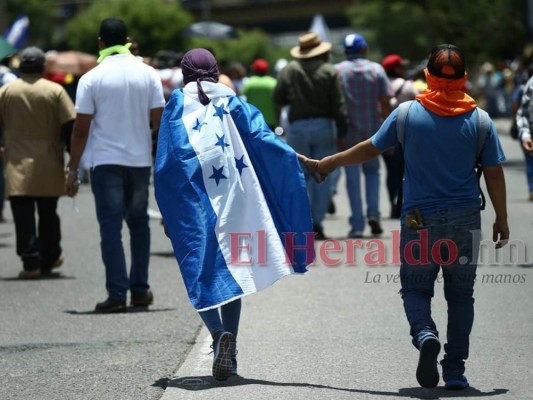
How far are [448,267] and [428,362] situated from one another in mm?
540

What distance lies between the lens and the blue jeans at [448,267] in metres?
6.84

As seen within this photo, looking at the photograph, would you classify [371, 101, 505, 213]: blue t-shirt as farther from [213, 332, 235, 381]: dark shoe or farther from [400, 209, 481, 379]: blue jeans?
[213, 332, 235, 381]: dark shoe

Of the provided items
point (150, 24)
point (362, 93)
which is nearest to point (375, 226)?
point (362, 93)

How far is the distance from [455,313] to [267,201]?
112 cm

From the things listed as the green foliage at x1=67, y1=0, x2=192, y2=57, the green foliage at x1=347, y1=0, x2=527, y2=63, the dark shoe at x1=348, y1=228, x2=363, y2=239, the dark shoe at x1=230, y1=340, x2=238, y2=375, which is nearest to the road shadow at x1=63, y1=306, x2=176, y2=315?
the dark shoe at x1=230, y1=340, x2=238, y2=375

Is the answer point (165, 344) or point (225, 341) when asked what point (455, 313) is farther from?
point (165, 344)

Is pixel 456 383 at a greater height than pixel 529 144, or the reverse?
pixel 529 144

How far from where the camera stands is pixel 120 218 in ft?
31.8

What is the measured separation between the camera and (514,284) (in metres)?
10.6

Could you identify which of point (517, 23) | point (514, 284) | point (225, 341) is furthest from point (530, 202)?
point (517, 23)

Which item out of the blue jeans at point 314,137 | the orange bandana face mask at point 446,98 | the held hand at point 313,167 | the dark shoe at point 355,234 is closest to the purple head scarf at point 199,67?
the held hand at point 313,167

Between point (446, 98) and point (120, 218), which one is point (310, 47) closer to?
point (120, 218)

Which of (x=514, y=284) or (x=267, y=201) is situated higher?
(x=267, y=201)

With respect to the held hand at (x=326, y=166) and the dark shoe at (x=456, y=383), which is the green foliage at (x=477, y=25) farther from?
the dark shoe at (x=456, y=383)
